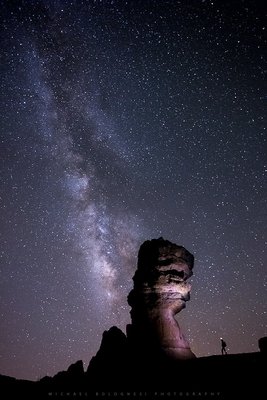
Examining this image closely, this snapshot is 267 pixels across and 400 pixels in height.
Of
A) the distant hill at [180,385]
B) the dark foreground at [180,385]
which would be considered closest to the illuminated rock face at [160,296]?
the distant hill at [180,385]

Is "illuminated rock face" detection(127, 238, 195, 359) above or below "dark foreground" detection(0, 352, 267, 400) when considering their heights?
above

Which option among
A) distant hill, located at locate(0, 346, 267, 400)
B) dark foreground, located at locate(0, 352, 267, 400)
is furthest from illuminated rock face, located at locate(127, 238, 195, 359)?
dark foreground, located at locate(0, 352, 267, 400)

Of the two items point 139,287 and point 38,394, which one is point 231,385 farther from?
point 139,287

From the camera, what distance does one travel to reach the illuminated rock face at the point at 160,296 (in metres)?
19.6

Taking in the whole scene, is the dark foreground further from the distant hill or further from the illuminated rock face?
the illuminated rock face

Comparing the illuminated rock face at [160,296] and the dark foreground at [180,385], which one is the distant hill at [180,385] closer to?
the dark foreground at [180,385]

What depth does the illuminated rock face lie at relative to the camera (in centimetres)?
1964

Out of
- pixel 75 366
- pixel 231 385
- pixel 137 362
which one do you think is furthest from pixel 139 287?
pixel 231 385

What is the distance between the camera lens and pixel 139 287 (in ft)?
70.7

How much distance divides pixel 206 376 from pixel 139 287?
880 centimetres

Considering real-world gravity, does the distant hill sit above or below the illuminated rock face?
below

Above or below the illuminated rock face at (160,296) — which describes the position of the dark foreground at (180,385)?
below

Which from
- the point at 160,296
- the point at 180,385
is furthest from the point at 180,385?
the point at 160,296

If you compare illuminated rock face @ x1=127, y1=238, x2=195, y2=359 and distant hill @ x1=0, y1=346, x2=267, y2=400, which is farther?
illuminated rock face @ x1=127, y1=238, x2=195, y2=359
